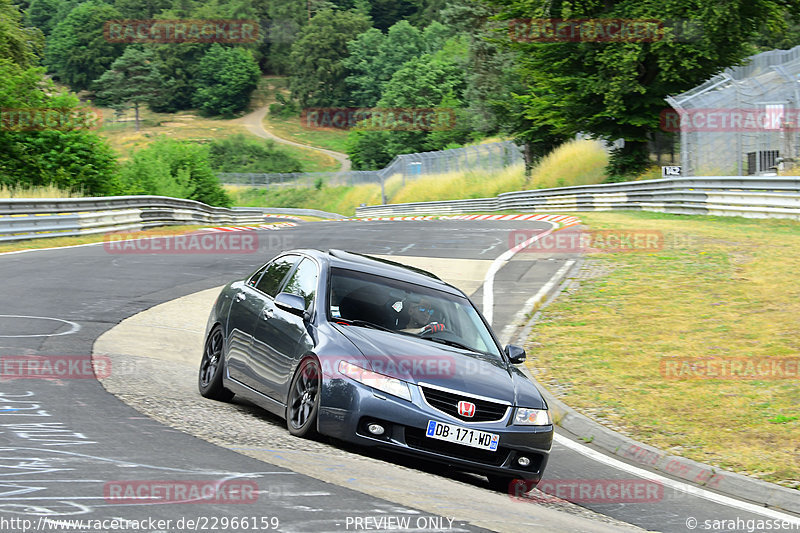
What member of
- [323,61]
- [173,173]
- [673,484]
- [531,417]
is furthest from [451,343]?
[323,61]

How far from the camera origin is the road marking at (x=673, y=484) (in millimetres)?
7209

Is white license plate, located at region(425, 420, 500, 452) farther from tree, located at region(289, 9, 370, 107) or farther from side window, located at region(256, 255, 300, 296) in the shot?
tree, located at region(289, 9, 370, 107)

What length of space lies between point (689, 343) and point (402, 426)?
683 centimetres

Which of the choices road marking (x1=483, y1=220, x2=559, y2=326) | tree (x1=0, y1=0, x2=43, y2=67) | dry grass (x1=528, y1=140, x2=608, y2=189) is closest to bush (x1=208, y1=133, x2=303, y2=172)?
tree (x1=0, y1=0, x2=43, y2=67)

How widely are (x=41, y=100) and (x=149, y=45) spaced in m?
154

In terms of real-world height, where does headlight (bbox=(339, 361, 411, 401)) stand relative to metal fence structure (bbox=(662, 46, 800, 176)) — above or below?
below

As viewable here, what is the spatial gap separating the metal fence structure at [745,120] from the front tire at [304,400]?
2389cm

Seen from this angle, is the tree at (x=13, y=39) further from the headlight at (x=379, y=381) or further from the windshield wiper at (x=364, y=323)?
the headlight at (x=379, y=381)

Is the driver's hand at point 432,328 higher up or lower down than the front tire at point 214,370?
higher up

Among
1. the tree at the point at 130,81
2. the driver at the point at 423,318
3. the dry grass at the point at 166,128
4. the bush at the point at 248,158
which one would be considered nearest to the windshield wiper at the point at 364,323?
the driver at the point at 423,318

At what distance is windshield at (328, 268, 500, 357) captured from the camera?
7785 millimetres

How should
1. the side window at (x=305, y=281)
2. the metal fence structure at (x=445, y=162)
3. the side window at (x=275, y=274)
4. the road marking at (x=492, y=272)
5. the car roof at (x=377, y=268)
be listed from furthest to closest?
the metal fence structure at (x=445, y=162), the road marking at (x=492, y=272), the side window at (x=275, y=274), the car roof at (x=377, y=268), the side window at (x=305, y=281)

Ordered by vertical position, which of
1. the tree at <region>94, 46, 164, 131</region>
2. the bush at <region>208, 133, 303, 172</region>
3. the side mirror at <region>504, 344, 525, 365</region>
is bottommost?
the side mirror at <region>504, 344, 525, 365</region>

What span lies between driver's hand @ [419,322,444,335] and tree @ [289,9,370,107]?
156855mm
